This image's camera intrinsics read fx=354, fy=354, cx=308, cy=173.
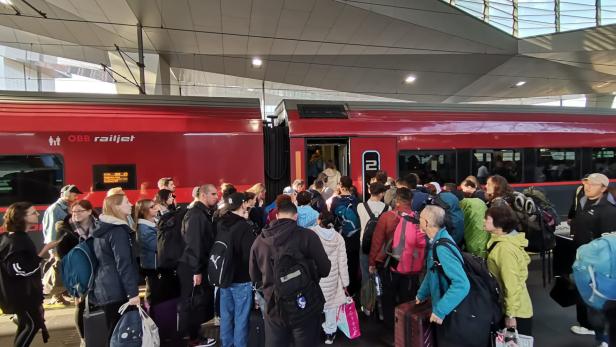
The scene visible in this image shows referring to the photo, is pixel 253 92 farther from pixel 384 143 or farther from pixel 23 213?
pixel 23 213

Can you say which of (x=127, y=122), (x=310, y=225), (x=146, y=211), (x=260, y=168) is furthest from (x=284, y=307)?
(x=127, y=122)

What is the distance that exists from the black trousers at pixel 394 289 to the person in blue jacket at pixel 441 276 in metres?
1.02

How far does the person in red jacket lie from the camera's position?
3586 millimetres

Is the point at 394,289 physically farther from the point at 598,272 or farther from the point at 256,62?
the point at 256,62

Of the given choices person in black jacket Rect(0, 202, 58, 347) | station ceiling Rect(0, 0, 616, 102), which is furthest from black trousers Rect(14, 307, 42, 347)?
station ceiling Rect(0, 0, 616, 102)

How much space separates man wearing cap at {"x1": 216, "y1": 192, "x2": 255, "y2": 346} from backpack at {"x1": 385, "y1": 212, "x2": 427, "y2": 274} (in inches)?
56.2

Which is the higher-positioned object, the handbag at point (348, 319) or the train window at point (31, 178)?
the train window at point (31, 178)

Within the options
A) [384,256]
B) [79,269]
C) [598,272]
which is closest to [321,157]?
[384,256]

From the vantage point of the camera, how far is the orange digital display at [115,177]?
18.9 feet

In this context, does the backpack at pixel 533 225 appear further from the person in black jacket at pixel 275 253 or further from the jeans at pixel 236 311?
the jeans at pixel 236 311

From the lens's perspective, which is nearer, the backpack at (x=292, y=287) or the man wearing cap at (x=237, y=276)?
the backpack at (x=292, y=287)

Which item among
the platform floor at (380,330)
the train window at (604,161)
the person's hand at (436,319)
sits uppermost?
the train window at (604,161)

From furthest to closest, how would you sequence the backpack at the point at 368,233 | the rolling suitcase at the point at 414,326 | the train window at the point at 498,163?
the train window at the point at 498,163, the backpack at the point at 368,233, the rolling suitcase at the point at 414,326

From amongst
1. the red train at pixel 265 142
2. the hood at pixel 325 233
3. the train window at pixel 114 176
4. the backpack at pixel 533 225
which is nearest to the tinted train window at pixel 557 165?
the red train at pixel 265 142
